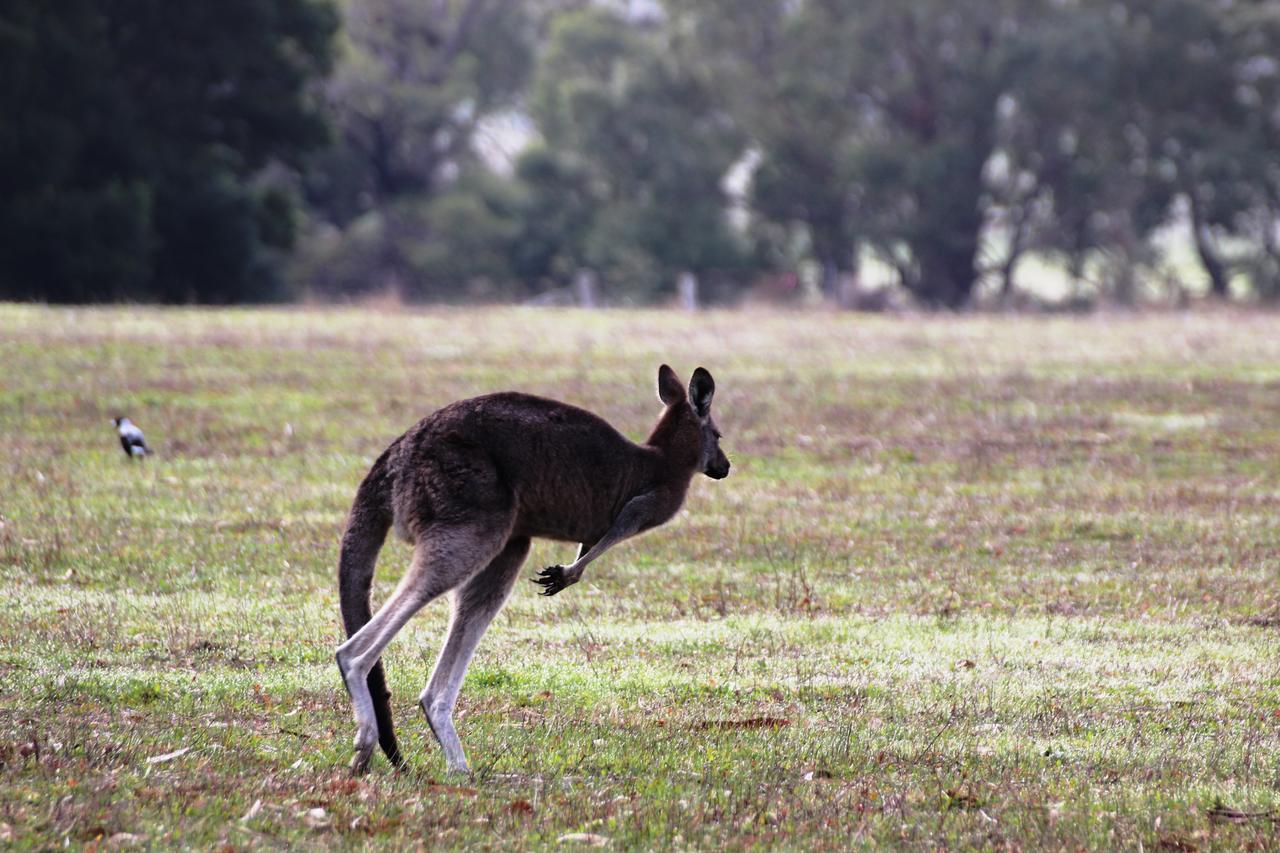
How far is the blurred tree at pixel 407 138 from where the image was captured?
50031mm

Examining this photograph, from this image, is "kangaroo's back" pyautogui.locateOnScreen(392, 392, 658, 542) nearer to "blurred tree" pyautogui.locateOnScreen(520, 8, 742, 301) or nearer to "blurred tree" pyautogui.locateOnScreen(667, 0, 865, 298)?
"blurred tree" pyautogui.locateOnScreen(667, 0, 865, 298)

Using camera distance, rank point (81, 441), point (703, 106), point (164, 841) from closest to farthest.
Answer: point (164, 841) < point (81, 441) < point (703, 106)

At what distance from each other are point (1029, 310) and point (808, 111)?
7.93 meters

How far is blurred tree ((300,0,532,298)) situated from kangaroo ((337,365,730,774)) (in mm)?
42389

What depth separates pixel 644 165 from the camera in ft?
161

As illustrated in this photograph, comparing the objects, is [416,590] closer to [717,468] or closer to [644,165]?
[717,468]

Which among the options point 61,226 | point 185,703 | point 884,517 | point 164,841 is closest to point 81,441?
point 884,517

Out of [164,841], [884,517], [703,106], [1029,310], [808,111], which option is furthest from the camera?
[703,106]

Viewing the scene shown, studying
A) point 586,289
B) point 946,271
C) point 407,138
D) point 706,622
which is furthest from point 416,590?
point 407,138

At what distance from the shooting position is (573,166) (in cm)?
5119

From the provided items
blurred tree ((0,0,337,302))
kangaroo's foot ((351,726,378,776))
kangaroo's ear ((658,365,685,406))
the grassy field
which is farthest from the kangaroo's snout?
blurred tree ((0,0,337,302))

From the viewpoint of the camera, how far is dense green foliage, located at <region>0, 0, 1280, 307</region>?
34.3 m

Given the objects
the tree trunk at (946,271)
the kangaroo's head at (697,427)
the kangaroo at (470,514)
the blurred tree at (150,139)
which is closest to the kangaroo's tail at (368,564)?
the kangaroo at (470,514)

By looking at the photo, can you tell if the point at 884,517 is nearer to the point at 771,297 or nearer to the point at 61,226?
the point at 61,226
